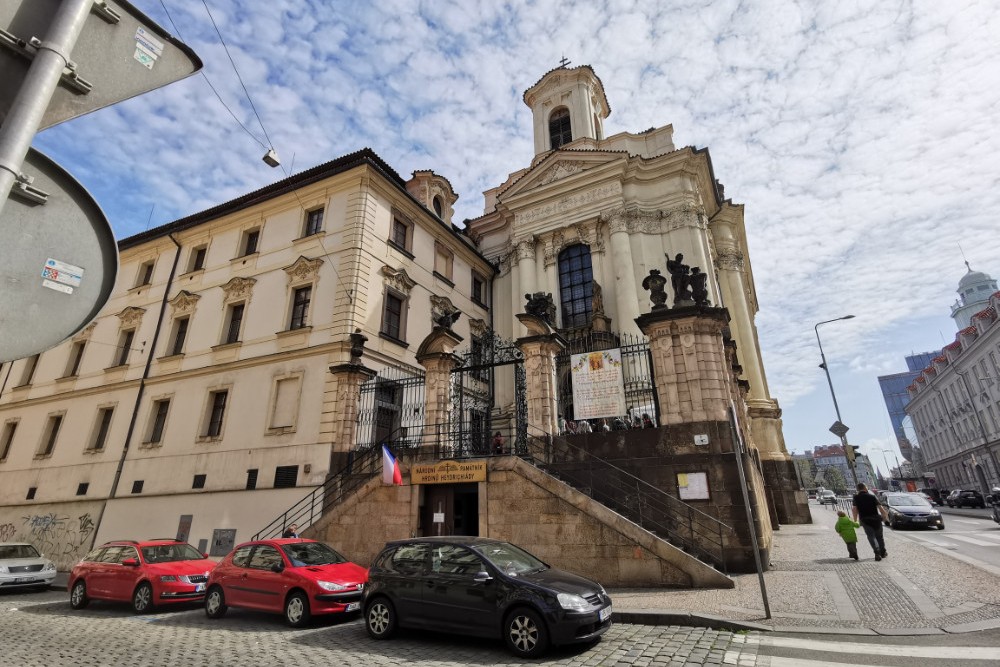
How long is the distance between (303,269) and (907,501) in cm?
2763

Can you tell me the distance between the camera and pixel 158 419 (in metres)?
21.2

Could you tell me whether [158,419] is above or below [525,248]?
below

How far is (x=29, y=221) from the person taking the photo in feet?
6.14

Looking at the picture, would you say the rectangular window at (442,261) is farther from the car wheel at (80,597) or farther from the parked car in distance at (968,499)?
the parked car in distance at (968,499)

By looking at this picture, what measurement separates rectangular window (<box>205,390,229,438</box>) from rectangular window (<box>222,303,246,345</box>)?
2248mm

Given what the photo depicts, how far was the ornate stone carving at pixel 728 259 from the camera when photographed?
100 feet

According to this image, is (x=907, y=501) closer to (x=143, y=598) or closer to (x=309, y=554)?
(x=309, y=554)

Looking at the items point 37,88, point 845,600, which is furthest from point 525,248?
point 37,88

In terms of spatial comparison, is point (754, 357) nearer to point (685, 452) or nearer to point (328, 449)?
point (685, 452)

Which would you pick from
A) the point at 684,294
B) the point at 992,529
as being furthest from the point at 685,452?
the point at 992,529

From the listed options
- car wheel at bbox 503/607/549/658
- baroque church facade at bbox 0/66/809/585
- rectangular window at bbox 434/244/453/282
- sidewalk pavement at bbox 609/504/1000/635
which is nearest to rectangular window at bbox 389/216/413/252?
baroque church facade at bbox 0/66/809/585

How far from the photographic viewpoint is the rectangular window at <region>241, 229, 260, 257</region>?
75.0ft

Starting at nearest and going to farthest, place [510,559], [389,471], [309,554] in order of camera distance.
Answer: [510,559] → [309,554] → [389,471]

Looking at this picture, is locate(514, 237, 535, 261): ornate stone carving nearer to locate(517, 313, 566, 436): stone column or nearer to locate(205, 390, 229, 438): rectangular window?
locate(517, 313, 566, 436): stone column
